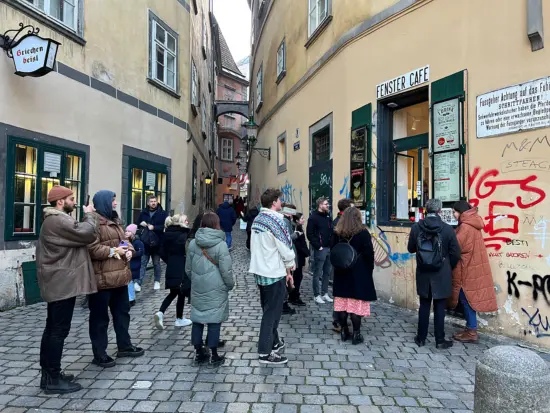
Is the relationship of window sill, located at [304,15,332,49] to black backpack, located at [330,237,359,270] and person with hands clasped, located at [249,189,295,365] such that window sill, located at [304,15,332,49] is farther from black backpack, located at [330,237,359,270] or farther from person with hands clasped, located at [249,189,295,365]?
person with hands clasped, located at [249,189,295,365]

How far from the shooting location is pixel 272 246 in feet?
13.6

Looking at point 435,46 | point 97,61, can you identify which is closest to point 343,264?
point 435,46

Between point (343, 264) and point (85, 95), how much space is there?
19.1 feet

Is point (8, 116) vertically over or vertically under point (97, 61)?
under

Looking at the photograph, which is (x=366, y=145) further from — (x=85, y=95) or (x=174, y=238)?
(x=85, y=95)

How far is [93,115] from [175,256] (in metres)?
4.12

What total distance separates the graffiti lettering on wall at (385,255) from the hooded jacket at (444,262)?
164 centimetres

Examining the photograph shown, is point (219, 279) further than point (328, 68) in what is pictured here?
No

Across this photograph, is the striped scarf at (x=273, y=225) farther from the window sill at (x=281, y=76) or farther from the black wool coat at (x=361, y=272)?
the window sill at (x=281, y=76)

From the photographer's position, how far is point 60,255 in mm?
3486

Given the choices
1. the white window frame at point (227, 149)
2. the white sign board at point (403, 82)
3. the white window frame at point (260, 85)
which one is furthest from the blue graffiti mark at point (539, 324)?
the white window frame at point (227, 149)

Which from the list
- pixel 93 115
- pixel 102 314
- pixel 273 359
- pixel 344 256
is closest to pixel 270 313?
pixel 273 359

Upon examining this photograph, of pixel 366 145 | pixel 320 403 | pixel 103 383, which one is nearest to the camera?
pixel 320 403

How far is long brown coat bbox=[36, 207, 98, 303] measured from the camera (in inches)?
135
